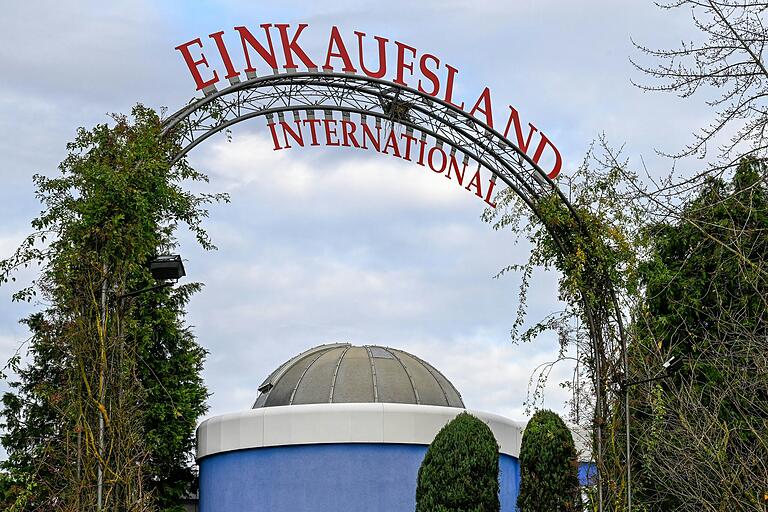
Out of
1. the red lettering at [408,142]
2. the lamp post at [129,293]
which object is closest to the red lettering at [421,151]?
the red lettering at [408,142]

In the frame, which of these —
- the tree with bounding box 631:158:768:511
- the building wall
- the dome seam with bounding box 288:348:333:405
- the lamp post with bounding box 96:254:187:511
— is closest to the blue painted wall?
the building wall

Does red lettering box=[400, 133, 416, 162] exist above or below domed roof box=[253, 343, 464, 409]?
above

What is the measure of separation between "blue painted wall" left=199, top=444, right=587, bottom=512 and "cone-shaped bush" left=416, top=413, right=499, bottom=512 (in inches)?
97.8

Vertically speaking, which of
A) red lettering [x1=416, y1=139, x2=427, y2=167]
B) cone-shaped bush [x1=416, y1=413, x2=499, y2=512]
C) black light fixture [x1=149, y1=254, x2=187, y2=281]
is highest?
red lettering [x1=416, y1=139, x2=427, y2=167]

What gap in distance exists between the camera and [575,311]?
50.5 ft

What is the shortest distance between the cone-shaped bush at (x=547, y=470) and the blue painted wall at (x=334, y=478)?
8.07 ft

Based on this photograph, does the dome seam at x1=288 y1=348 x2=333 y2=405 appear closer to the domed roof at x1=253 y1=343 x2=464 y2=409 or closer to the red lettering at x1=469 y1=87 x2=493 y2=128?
the domed roof at x1=253 y1=343 x2=464 y2=409

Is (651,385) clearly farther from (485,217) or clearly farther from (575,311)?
(485,217)

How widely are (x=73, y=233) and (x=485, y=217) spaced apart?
5999mm

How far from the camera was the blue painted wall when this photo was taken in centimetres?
2011

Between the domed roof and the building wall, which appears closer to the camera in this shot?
the building wall

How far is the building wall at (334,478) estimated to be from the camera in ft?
66.0

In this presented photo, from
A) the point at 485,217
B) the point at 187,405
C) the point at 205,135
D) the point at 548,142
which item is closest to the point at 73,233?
the point at 205,135

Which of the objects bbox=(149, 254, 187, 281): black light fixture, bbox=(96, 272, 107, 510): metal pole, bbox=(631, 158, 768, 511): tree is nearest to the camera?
bbox=(631, 158, 768, 511): tree
